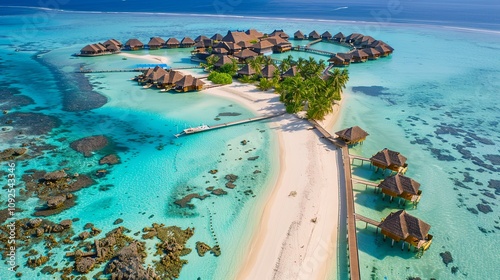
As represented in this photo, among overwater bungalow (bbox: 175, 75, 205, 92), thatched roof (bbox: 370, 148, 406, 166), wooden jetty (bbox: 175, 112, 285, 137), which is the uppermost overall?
overwater bungalow (bbox: 175, 75, 205, 92)

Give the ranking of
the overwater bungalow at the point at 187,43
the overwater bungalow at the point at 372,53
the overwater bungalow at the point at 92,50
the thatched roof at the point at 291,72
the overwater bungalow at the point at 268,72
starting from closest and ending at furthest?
the thatched roof at the point at 291,72, the overwater bungalow at the point at 268,72, the overwater bungalow at the point at 372,53, the overwater bungalow at the point at 92,50, the overwater bungalow at the point at 187,43

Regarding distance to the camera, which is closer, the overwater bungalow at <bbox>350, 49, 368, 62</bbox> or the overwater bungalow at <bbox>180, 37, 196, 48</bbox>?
the overwater bungalow at <bbox>350, 49, 368, 62</bbox>

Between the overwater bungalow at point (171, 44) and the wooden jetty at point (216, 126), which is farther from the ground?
the overwater bungalow at point (171, 44)

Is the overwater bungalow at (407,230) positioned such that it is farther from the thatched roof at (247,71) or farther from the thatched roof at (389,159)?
the thatched roof at (247,71)

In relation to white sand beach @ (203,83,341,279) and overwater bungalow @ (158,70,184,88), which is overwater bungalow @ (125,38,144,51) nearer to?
overwater bungalow @ (158,70,184,88)

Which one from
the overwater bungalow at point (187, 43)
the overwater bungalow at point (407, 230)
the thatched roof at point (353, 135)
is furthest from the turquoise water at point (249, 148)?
the overwater bungalow at point (187, 43)

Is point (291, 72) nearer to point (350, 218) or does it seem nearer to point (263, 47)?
point (263, 47)

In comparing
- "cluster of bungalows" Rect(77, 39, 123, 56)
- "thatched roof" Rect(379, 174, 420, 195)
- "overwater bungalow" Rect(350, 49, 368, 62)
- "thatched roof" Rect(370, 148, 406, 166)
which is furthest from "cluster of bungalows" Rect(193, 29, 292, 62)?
"thatched roof" Rect(379, 174, 420, 195)
